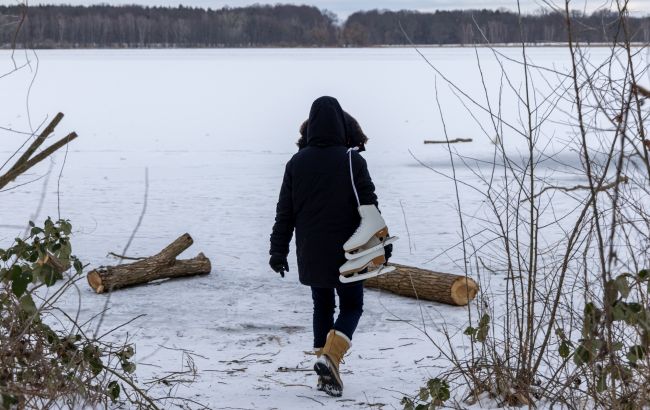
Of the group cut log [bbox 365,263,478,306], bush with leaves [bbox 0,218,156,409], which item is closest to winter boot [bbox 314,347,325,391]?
bush with leaves [bbox 0,218,156,409]

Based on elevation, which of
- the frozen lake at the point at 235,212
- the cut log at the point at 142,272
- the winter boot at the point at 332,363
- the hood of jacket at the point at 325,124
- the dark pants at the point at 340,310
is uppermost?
the hood of jacket at the point at 325,124

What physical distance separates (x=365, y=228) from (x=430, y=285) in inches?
84.3

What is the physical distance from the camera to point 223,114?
2334cm

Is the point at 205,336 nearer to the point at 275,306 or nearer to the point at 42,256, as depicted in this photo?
the point at 275,306

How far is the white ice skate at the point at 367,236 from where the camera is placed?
188 inches

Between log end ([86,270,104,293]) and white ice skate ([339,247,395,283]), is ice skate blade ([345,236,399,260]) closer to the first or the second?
white ice skate ([339,247,395,283])

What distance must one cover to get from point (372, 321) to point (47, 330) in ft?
9.70

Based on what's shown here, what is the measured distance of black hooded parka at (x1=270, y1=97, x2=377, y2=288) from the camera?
16.0 feet

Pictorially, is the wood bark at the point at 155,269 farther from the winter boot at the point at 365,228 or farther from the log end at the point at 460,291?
the winter boot at the point at 365,228

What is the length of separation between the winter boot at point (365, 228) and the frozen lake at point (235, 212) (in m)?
0.81

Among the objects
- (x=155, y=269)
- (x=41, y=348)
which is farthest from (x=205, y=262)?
(x=41, y=348)

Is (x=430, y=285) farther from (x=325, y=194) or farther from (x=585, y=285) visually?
(x=585, y=285)

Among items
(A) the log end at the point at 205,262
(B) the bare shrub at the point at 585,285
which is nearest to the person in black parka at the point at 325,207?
(B) the bare shrub at the point at 585,285

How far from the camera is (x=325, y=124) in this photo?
16.1ft
